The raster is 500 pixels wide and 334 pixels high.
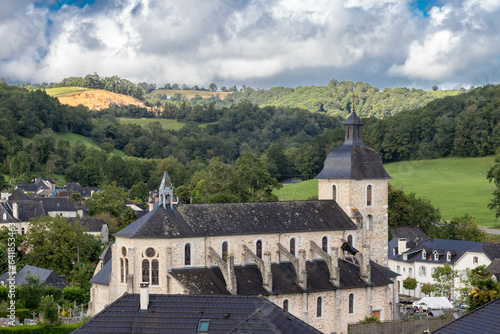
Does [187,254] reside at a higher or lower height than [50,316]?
higher

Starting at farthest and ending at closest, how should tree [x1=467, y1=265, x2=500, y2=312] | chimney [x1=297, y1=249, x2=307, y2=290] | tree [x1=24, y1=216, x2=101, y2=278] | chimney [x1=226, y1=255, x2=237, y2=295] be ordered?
tree [x1=24, y1=216, x2=101, y2=278] → chimney [x1=297, y1=249, x2=307, y2=290] → chimney [x1=226, y1=255, x2=237, y2=295] → tree [x1=467, y1=265, x2=500, y2=312]

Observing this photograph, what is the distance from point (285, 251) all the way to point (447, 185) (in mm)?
80795

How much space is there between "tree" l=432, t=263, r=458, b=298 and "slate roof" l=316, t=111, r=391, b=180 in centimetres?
1594

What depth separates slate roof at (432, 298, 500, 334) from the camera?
1062 inches

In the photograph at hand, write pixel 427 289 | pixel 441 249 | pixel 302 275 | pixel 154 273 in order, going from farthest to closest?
pixel 441 249
pixel 427 289
pixel 302 275
pixel 154 273

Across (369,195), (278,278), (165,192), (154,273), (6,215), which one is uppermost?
(165,192)

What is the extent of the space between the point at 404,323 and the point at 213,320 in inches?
635

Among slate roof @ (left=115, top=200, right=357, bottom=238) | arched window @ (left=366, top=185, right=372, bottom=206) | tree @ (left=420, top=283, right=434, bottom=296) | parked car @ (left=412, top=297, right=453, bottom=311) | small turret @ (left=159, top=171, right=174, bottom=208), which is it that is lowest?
tree @ (left=420, top=283, right=434, bottom=296)

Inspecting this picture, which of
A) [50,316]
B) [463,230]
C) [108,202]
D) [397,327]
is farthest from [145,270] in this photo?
[108,202]

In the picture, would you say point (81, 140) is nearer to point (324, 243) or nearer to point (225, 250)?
point (324, 243)

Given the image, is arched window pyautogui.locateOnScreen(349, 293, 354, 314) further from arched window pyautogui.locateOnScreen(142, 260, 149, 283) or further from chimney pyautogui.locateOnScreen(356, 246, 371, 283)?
arched window pyautogui.locateOnScreen(142, 260, 149, 283)

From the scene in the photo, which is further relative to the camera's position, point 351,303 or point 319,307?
point 351,303

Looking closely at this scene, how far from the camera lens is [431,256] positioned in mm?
83062

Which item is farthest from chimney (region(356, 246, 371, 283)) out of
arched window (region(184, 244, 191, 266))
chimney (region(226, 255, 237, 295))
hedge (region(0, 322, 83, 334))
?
hedge (region(0, 322, 83, 334))
